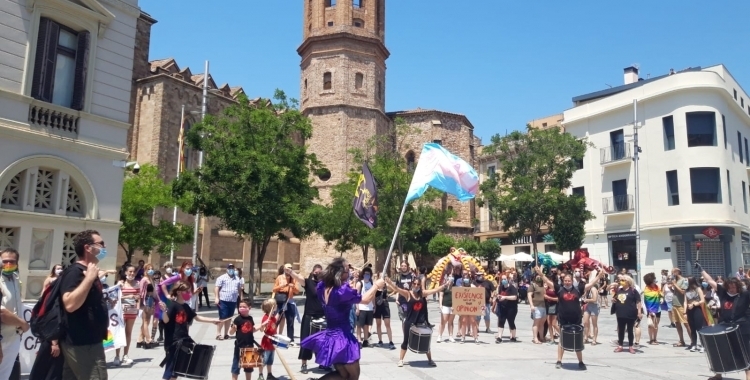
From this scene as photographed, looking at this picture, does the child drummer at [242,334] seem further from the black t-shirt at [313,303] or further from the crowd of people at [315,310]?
the black t-shirt at [313,303]

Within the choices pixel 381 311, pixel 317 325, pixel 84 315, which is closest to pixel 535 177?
pixel 381 311

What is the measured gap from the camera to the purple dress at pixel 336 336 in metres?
5.88

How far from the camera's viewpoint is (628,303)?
12.1 meters

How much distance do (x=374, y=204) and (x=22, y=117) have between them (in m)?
9.21

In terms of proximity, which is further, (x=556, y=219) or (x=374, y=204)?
(x=556, y=219)

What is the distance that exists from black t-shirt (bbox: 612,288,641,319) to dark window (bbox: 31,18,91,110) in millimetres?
14628

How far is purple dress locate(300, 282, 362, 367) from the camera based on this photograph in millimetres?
5879

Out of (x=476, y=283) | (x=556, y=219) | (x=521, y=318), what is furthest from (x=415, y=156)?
(x=476, y=283)

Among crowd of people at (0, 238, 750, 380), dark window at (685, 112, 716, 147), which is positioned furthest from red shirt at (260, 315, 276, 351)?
dark window at (685, 112, 716, 147)

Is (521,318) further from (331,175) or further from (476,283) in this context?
(331,175)

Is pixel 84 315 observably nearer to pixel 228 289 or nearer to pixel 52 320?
pixel 52 320

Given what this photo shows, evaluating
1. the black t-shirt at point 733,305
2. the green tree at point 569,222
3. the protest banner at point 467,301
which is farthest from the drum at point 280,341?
the green tree at point 569,222

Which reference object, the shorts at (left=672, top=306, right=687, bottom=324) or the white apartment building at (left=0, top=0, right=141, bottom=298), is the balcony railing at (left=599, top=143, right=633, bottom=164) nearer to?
the shorts at (left=672, top=306, right=687, bottom=324)

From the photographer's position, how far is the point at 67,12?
1527cm
